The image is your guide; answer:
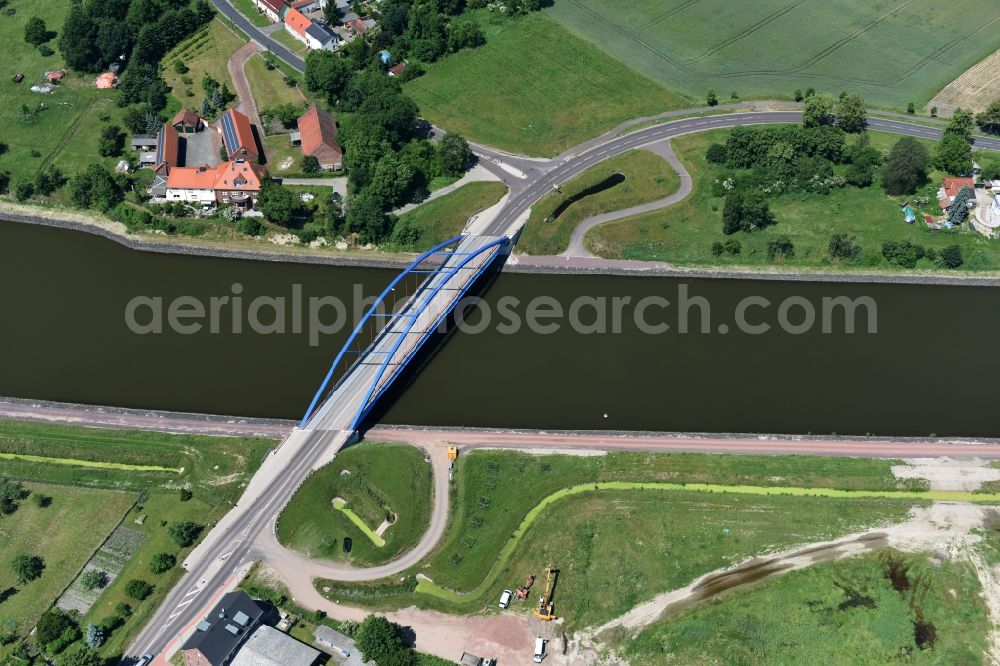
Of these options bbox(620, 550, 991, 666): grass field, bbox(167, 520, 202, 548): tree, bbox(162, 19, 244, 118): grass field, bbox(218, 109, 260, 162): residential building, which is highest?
bbox(162, 19, 244, 118): grass field

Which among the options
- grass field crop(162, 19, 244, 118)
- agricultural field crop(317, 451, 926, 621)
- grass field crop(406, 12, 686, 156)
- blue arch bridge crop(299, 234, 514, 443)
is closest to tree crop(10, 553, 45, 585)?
agricultural field crop(317, 451, 926, 621)

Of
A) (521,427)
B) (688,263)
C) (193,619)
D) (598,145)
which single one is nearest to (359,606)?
(193,619)

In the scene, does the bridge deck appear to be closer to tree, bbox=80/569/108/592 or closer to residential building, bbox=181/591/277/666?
residential building, bbox=181/591/277/666

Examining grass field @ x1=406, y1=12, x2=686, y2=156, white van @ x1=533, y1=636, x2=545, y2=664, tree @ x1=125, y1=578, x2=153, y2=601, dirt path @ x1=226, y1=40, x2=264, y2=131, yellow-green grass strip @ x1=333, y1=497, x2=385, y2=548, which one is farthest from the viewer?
dirt path @ x1=226, y1=40, x2=264, y2=131

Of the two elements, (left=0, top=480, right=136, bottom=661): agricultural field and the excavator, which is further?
(left=0, top=480, right=136, bottom=661): agricultural field

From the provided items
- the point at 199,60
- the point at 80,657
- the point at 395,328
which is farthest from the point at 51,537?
the point at 199,60

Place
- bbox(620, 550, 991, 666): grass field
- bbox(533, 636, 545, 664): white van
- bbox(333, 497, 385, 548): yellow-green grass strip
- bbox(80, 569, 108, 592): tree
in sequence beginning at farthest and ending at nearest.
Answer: bbox(333, 497, 385, 548): yellow-green grass strip → bbox(80, 569, 108, 592): tree → bbox(620, 550, 991, 666): grass field → bbox(533, 636, 545, 664): white van

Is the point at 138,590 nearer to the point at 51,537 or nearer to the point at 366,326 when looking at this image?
the point at 51,537
